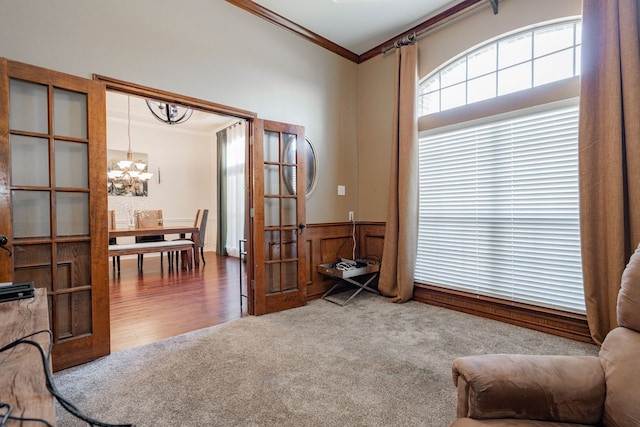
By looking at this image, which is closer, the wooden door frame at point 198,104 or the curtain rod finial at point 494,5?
the wooden door frame at point 198,104

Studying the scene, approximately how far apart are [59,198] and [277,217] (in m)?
1.85

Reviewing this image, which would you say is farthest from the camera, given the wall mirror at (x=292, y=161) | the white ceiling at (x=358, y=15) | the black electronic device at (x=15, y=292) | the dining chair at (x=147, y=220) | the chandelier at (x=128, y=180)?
the chandelier at (x=128, y=180)

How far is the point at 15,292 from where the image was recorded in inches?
56.9

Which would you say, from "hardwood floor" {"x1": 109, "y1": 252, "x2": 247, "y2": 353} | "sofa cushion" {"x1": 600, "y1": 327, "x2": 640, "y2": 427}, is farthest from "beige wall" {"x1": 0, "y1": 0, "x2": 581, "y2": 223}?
"sofa cushion" {"x1": 600, "y1": 327, "x2": 640, "y2": 427}

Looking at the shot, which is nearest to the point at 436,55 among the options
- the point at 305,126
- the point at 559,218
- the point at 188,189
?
the point at 305,126

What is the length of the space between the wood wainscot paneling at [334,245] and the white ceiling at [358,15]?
2.35 meters

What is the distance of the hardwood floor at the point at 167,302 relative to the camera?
A: 2.81 m

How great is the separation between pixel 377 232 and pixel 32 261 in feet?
11.1

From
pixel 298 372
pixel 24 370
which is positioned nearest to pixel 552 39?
pixel 298 372

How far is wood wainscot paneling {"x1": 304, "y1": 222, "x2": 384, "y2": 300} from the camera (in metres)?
3.78

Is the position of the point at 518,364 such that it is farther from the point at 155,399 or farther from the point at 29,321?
the point at 155,399

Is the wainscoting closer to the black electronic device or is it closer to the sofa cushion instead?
the sofa cushion

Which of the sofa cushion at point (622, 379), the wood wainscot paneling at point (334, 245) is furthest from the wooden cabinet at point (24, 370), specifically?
the wood wainscot paneling at point (334, 245)

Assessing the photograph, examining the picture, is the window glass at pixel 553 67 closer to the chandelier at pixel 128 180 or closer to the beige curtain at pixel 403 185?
the beige curtain at pixel 403 185
